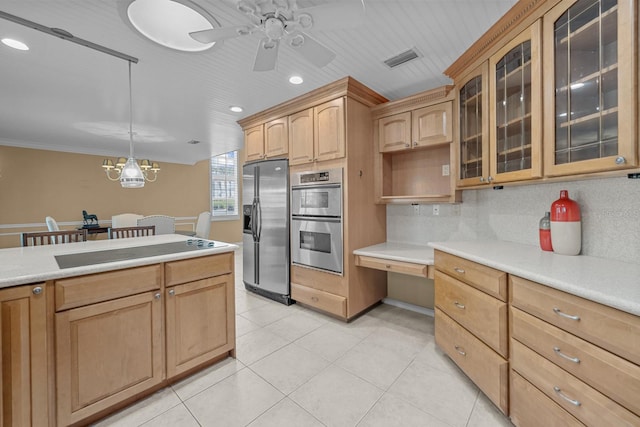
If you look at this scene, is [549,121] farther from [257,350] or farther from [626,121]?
[257,350]

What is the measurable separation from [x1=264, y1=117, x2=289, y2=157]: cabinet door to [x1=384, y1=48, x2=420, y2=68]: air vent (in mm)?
1365

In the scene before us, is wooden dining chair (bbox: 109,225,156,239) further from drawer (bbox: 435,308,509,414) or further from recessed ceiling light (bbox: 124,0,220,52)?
drawer (bbox: 435,308,509,414)

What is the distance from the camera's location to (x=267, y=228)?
134 inches

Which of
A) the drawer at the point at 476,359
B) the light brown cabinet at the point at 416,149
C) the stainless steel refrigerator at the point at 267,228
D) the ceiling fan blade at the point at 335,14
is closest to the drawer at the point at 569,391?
the drawer at the point at 476,359

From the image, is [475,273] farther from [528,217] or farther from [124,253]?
[124,253]

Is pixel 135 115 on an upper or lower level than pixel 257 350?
upper

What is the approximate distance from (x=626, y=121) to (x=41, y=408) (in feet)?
10.1

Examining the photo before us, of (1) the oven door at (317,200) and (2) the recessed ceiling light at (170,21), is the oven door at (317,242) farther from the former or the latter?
(2) the recessed ceiling light at (170,21)

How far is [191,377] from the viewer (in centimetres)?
192

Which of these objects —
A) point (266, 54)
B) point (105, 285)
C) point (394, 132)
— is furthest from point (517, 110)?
point (105, 285)

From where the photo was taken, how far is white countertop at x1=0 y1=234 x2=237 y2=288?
129 cm

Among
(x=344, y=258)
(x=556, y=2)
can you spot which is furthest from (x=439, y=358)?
(x=556, y=2)

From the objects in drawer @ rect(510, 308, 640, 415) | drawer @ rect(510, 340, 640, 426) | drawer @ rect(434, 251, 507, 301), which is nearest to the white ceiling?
drawer @ rect(434, 251, 507, 301)

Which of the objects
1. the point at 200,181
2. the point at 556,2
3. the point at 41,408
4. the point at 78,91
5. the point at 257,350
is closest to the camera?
the point at 41,408
